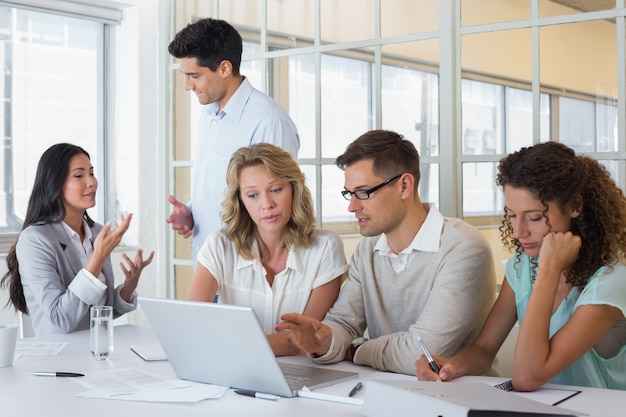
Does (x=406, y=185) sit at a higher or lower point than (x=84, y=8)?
lower

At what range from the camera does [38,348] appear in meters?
2.29

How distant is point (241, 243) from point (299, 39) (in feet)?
4.39

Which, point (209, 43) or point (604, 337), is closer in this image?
point (604, 337)

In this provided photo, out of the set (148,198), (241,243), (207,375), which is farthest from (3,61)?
(207,375)

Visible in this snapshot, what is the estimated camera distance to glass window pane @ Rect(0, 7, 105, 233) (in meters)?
4.03

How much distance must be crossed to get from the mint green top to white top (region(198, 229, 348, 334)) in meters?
0.64

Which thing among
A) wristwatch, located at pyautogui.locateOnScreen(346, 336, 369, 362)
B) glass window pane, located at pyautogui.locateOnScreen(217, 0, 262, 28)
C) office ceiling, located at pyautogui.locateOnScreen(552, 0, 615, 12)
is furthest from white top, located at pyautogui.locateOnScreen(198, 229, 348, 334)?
glass window pane, located at pyautogui.locateOnScreen(217, 0, 262, 28)

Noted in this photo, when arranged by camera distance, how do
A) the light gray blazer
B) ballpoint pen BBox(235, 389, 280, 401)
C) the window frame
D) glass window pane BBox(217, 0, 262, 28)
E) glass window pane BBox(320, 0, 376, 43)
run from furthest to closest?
the window frame
glass window pane BBox(217, 0, 262, 28)
glass window pane BBox(320, 0, 376, 43)
the light gray blazer
ballpoint pen BBox(235, 389, 280, 401)

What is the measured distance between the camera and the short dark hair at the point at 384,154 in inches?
93.7

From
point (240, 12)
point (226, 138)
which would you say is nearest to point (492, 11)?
point (226, 138)

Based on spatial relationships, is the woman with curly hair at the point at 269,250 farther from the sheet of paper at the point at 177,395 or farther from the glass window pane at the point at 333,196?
the glass window pane at the point at 333,196

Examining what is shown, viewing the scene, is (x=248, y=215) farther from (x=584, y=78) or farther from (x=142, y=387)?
(x=584, y=78)

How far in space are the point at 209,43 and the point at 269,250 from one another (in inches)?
36.5

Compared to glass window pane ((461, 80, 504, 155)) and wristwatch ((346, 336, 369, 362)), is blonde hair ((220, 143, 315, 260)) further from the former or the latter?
glass window pane ((461, 80, 504, 155))
